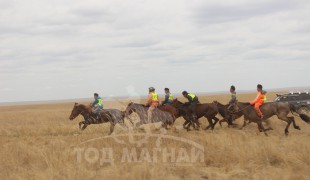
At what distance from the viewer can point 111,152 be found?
12.3m

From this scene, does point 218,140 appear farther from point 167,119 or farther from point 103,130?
point 103,130

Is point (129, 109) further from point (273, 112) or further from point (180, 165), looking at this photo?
point (180, 165)

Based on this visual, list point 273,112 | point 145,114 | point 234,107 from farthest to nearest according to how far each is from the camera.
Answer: point 234,107 → point 145,114 → point 273,112

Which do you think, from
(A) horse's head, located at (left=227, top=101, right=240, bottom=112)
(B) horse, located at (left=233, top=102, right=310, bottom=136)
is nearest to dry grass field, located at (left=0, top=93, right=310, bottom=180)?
(B) horse, located at (left=233, top=102, right=310, bottom=136)

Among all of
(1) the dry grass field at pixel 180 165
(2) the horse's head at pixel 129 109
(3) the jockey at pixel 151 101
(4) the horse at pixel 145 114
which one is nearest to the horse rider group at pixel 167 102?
(3) the jockey at pixel 151 101

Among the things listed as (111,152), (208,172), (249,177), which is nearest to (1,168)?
(111,152)

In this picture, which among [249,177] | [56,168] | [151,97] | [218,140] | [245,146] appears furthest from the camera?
[151,97]

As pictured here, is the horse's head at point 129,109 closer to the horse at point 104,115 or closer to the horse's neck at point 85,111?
the horse at point 104,115

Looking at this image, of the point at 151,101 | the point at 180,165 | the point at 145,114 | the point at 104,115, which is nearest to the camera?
the point at 180,165

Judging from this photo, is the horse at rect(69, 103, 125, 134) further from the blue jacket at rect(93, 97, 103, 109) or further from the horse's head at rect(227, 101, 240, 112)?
the horse's head at rect(227, 101, 240, 112)

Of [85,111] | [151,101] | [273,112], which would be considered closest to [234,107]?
[273,112]

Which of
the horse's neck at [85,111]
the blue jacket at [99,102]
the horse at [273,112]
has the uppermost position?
the blue jacket at [99,102]

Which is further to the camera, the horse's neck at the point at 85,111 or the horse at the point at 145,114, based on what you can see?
the horse's neck at the point at 85,111

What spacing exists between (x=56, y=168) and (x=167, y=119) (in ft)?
28.8
